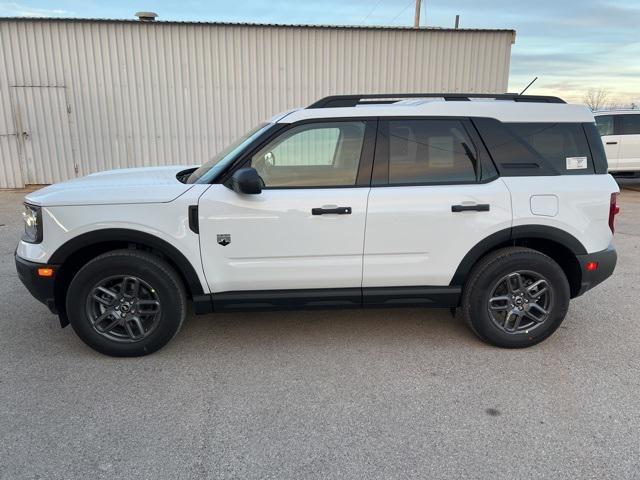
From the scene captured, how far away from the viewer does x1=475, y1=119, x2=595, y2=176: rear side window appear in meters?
3.64

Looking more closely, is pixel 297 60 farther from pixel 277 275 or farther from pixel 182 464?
pixel 182 464

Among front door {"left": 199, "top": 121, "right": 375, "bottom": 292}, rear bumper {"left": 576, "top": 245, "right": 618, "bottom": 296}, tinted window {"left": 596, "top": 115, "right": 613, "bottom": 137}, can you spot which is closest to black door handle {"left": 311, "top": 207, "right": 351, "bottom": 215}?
front door {"left": 199, "top": 121, "right": 375, "bottom": 292}

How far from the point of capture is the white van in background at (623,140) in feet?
40.1

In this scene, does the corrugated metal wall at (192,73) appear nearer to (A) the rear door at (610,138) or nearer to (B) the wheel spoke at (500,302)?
(A) the rear door at (610,138)

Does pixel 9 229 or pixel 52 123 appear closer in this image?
pixel 9 229

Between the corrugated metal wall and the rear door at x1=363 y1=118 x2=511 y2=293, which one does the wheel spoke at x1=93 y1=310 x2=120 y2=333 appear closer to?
the rear door at x1=363 y1=118 x2=511 y2=293

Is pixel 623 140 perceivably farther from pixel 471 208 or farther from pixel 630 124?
pixel 471 208

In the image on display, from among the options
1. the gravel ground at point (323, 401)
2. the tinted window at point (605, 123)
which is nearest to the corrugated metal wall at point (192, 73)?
the tinted window at point (605, 123)

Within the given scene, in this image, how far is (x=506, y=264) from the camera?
142 inches

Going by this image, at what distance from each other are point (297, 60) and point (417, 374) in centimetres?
938

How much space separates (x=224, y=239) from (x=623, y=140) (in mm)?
12294

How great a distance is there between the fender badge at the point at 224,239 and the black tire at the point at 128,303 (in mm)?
427

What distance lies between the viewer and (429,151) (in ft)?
11.8

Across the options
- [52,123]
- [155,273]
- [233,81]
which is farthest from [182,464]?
[52,123]
